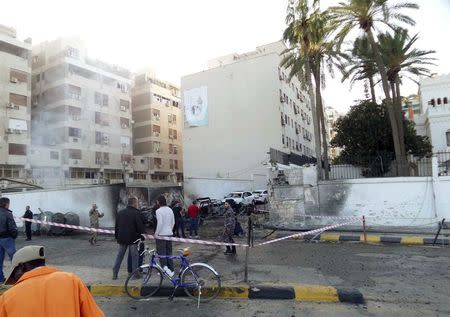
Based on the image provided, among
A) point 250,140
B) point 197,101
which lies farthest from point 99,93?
point 250,140

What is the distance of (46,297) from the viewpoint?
7.13 ft

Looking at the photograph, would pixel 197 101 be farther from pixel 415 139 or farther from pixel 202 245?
pixel 202 245

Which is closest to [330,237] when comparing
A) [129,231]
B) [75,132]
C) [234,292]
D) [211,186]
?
[234,292]

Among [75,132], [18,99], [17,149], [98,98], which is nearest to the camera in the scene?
[17,149]

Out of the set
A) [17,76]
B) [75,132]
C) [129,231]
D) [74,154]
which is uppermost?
[17,76]

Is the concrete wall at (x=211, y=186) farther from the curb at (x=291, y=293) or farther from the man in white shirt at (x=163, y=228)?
the curb at (x=291, y=293)

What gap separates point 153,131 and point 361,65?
35983 millimetres

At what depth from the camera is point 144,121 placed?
189 feet

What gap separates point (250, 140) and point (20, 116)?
25.2 m

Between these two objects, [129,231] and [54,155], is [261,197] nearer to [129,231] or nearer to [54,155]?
[54,155]

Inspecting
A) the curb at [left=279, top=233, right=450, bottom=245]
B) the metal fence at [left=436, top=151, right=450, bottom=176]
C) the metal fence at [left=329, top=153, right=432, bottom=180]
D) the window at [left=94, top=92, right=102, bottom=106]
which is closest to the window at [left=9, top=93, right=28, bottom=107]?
the window at [left=94, top=92, right=102, bottom=106]

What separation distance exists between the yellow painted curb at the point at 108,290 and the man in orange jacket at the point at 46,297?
213 inches

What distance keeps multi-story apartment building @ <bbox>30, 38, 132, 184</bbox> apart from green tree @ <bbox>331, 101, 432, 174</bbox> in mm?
31370

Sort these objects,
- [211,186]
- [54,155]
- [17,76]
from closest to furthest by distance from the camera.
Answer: [211,186]
[17,76]
[54,155]
